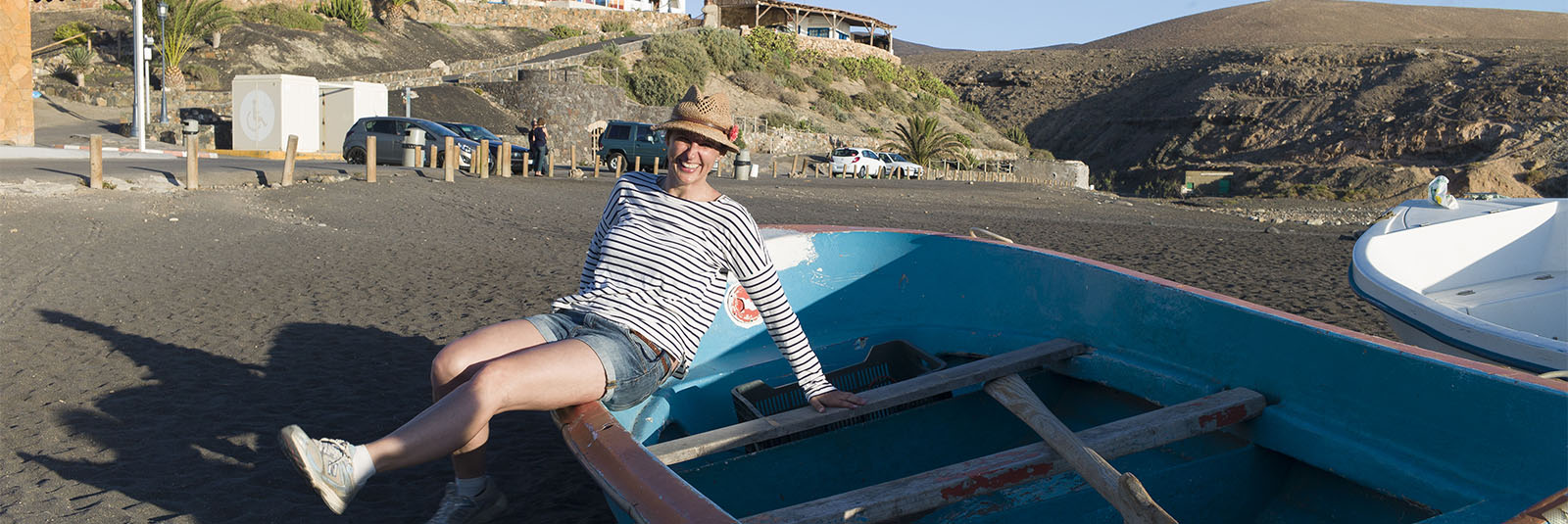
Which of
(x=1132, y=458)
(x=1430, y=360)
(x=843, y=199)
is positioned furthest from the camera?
(x=843, y=199)

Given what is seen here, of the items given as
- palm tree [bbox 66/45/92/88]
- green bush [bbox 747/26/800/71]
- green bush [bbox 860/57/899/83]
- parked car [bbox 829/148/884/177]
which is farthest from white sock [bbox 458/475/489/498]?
green bush [bbox 860/57/899/83]

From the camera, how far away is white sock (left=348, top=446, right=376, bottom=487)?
239cm

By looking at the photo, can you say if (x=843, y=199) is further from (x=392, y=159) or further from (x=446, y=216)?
(x=392, y=159)

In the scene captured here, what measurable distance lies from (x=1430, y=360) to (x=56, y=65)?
44.1 meters

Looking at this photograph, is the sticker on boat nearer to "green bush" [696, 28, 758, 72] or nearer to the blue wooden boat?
the blue wooden boat

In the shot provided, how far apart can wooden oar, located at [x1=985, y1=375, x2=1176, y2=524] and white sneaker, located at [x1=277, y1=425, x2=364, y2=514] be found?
172cm

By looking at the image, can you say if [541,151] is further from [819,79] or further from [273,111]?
[819,79]

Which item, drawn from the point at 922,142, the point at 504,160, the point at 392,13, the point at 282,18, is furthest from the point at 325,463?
the point at 392,13

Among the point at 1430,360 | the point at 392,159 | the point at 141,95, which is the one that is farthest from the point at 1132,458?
the point at 141,95

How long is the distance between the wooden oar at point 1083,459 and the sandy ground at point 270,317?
144 cm

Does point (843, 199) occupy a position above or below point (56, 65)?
below

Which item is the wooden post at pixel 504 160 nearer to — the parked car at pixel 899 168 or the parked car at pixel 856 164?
the parked car at pixel 856 164

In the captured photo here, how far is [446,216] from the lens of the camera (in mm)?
11672

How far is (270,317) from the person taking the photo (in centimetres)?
581
